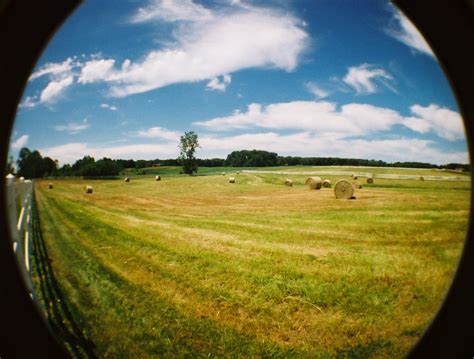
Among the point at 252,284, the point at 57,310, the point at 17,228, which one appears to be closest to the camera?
the point at 17,228

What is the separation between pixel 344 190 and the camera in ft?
62.4

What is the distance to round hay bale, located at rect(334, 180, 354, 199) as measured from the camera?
1880cm

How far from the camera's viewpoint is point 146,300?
4.63m

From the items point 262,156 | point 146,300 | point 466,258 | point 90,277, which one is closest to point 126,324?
point 146,300

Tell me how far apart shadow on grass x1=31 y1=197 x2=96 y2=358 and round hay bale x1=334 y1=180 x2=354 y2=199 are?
17.3 meters

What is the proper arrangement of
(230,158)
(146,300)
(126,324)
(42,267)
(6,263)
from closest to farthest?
(6,263) → (126,324) → (146,300) → (42,267) → (230,158)

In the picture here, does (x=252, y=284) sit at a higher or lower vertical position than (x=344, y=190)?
lower

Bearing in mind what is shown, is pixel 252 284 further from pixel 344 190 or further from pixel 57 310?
pixel 344 190

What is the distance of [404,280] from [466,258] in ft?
12.8

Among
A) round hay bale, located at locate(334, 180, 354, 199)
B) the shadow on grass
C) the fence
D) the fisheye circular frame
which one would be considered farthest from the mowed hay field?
round hay bale, located at locate(334, 180, 354, 199)

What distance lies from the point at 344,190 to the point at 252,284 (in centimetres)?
1572

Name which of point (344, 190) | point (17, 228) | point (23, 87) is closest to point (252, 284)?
point (17, 228)

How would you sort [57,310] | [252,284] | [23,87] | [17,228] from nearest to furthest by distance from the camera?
1. [23,87]
2. [17,228]
3. [57,310]
4. [252,284]

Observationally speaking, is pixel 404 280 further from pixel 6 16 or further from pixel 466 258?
pixel 6 16
